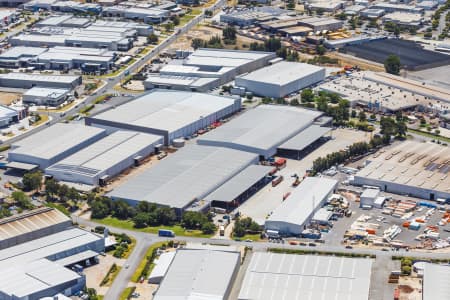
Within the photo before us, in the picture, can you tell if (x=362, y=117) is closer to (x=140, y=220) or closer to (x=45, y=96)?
(x=45, y=96)

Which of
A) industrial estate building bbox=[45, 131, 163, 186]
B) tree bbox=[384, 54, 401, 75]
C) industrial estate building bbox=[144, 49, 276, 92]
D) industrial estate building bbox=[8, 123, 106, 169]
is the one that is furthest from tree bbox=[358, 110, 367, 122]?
industrial estate building bbox=[8, 123, 106, 169]

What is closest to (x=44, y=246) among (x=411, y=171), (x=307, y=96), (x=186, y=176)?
(x=186, y=176)

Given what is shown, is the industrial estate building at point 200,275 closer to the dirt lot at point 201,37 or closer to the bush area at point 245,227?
the bush area at point 245,227

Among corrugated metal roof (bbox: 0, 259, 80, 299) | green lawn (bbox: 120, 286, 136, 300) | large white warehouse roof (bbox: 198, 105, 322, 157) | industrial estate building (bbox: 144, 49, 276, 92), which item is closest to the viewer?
corrugated metal roof (bbox: 0, 259, 80, 299)

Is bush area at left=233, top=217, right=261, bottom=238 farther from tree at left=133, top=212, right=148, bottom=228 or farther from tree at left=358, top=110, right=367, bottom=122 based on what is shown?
tree at left=358, top=110, right=367, bottom=122

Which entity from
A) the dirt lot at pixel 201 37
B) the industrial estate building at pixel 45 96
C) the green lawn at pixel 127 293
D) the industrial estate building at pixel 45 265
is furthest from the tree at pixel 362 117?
the green lawn at pixel 127 293

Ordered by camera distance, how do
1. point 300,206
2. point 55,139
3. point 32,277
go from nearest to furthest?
point 32,277 → point 300,206 → point 55,139

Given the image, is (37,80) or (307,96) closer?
(307,96)
